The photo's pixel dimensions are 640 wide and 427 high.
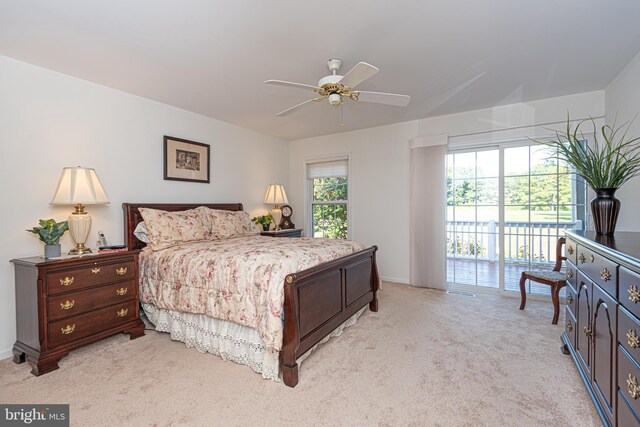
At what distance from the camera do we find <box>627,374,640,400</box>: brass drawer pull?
1.23 metres

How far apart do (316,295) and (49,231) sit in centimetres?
232

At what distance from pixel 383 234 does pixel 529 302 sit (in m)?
2.15

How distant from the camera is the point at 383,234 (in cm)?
502

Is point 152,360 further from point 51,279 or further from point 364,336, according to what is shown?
point 364,336

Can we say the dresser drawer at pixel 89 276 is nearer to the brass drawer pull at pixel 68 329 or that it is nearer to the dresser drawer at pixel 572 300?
the brass drawer pull at pixel 68 329

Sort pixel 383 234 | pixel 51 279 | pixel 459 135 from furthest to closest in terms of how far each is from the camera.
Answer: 1. pixel 383 234
2. pixel 459 135
3. pixel 51 279

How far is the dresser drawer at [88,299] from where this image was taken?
241 cm

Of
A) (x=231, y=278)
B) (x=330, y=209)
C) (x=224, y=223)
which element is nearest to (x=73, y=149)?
(x=224, y=223)

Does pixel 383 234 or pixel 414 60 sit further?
pixel 383 234

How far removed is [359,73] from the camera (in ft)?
7.02

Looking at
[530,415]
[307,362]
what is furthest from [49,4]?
[530,415]

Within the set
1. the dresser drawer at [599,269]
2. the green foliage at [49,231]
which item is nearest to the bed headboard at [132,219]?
the green foliage at [49,231]

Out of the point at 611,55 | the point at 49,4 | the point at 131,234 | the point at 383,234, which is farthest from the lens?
the point at 383,234

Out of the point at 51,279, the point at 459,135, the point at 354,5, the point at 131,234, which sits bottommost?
the point at 51,279
